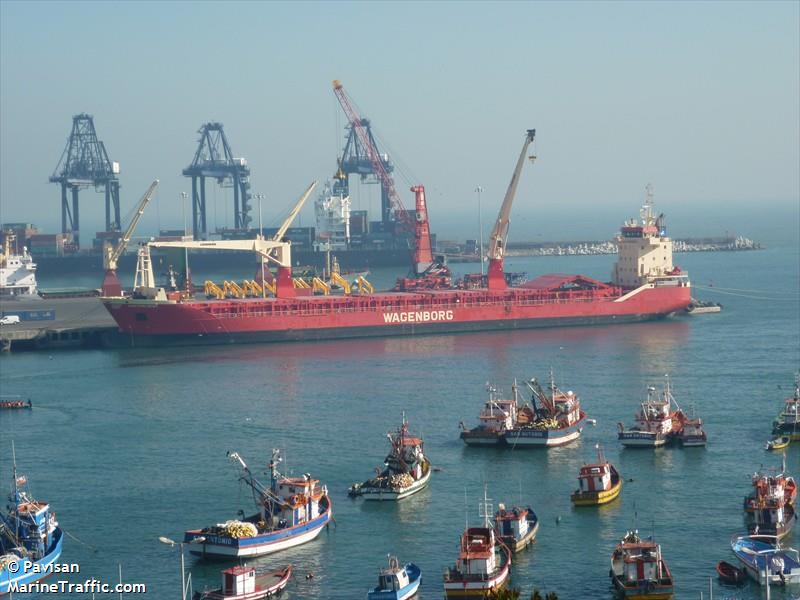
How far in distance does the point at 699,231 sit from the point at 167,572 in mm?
148552

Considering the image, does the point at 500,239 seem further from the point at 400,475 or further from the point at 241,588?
the point at 241,588

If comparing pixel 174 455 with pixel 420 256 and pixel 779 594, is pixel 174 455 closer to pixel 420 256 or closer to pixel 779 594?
pixel 779 594

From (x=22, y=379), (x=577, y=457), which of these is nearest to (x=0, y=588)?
(x=577, y=457)

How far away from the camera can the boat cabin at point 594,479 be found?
2998 centimetres

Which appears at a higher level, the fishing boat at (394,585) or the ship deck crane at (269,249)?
the ship deck crane at (269,249)

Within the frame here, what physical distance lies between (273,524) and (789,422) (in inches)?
571

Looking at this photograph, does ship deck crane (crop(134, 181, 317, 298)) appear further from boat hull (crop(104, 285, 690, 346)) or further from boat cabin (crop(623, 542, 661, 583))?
boat cabin (crop(623, 542, 661, 583))

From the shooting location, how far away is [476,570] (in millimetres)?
24562

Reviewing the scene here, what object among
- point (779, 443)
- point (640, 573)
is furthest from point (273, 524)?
point (779, 443)

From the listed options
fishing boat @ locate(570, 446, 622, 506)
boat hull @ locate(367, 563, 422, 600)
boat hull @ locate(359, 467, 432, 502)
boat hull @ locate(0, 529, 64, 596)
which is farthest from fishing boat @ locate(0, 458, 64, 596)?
fishing boat @ locate(570, 446, 622, 506)

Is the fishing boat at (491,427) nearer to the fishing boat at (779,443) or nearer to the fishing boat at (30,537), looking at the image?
the fishing boat at (779,443)

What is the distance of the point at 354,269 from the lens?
351ft

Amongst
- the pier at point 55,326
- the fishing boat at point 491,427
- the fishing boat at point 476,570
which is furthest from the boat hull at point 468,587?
the pier at point 55,326

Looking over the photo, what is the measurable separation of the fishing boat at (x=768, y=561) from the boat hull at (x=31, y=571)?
40.1 feet
